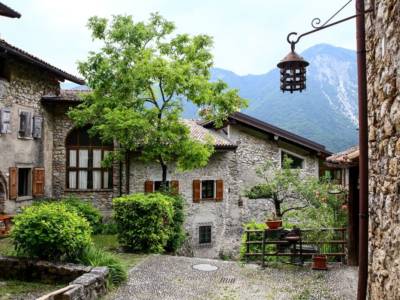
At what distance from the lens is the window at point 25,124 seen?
14.9 m

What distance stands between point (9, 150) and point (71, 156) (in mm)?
3407

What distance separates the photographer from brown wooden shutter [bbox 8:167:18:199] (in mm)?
14242

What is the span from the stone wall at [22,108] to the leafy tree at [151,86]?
2.20 meters

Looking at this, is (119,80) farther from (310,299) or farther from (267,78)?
(267,78)

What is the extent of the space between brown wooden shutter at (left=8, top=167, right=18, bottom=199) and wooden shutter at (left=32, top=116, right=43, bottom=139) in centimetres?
173

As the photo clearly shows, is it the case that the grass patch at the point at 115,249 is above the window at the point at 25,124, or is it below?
below

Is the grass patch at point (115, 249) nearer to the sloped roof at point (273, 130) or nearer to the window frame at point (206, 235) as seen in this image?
the window frame at point (206, 235)

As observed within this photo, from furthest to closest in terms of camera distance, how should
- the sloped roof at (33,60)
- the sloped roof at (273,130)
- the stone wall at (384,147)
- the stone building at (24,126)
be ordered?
the sloped roof at (273,130) → the stone building at (24,126) → the sloped roof at (33,60) → the stone wall at (384,147)

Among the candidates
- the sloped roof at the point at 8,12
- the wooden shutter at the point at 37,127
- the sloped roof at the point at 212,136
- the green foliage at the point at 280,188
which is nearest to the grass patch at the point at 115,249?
the wooden shutter at the point at 37,127

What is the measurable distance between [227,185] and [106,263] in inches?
410

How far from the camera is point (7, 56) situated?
44.2 feet

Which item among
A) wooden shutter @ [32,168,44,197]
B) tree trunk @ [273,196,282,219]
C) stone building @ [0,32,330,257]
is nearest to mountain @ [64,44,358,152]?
stone building @ [0,32,330,257]

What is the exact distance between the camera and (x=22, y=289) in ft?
24.8

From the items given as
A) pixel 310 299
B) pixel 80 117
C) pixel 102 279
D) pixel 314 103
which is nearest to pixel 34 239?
pixel 102 279
